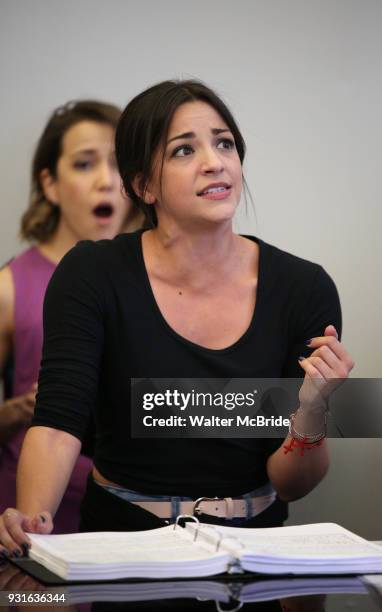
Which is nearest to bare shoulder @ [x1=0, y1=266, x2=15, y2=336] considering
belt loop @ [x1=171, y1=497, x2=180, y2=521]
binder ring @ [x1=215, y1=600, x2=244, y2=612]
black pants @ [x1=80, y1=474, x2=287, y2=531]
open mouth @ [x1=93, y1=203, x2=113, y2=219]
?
open mouth @ [x1=93, y1=203, x2=113, y2=219]

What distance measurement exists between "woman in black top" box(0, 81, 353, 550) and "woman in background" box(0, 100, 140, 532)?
726mm

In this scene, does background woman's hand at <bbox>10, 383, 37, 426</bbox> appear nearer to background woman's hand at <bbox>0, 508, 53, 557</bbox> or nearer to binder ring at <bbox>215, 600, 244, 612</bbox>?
background woman's hand at <bbox>0, 508, 53, 557</bbox>

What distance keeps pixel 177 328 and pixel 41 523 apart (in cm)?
50

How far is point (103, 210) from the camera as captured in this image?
2574 millimetres

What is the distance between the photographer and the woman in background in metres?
2.45

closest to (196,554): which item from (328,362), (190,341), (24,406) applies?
(328,362)

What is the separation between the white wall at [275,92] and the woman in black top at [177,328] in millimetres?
938

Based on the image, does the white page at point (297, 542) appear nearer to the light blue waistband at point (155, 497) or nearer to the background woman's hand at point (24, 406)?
the light blue waistband at point (155, 497)

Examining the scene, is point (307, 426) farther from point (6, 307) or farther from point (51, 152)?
point (51, 152)

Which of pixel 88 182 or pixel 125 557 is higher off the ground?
pixel 88 182

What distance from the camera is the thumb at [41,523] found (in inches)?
50.2

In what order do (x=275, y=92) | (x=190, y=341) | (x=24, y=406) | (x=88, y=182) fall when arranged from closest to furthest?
(x=190, y=341), (x=24, y=406), (x=88, y=182), (x=275, y=92)

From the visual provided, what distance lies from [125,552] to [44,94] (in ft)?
5.91

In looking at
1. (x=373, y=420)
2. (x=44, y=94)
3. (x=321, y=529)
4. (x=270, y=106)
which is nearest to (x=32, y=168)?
(x=44, y=94)
